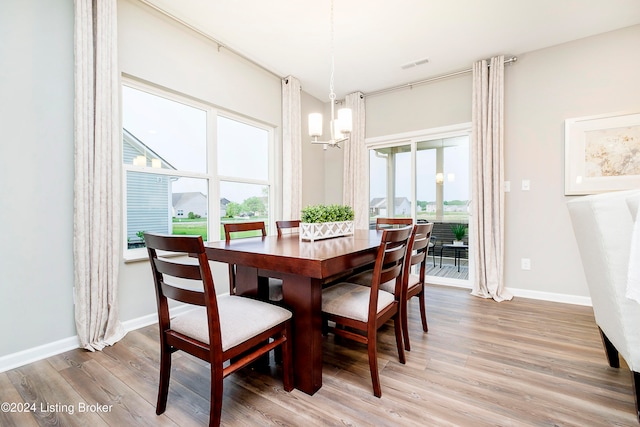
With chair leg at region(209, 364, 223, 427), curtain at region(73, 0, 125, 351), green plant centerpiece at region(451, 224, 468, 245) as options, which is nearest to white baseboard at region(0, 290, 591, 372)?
curtain at region(73, 0, 125, 351)

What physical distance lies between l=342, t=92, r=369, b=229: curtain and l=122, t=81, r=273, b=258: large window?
1358 millimetres

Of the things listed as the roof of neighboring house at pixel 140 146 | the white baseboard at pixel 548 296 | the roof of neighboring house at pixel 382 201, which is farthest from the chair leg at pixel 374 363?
the roof of neighboring house at pixel 382 201

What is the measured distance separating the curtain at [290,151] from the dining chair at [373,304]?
208cm

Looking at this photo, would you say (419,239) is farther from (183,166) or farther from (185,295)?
(183,166)

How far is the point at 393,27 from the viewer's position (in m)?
2.73

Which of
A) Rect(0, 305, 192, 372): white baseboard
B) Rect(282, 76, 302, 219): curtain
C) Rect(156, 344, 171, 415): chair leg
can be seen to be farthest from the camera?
Rect(282, 76, 302, 219): curtain

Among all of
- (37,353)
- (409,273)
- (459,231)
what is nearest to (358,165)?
(459,231)

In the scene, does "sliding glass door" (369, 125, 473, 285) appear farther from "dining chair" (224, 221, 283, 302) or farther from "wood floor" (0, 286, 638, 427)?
"dining chair" (224, 221, 283, 302)

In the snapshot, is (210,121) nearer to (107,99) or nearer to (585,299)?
(107,99)

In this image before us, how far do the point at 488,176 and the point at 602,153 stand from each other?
995 millimetres

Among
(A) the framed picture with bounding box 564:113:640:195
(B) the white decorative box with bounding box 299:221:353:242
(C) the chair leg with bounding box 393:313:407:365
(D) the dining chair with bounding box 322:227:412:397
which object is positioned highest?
(A) the framed picture with bounding box 564:113:640:195

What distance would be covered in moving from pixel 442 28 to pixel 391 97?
134 centimetres

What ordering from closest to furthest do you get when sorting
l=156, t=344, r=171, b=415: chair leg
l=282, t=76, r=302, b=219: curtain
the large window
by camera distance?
1. l=156, t=344, r=171, b=415: chair leg
2. the large window
3. l=282, t=76, r=302, b=219: curtain

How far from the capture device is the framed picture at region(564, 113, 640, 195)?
8.97ft
